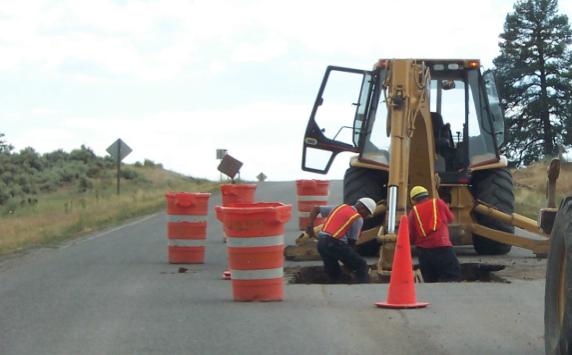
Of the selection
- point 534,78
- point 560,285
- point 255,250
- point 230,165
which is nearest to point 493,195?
point 255,250

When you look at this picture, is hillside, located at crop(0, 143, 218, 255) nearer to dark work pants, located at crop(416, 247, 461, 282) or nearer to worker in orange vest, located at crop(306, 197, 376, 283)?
worker in orange vest, located at crop(306, 197, 376, 283)

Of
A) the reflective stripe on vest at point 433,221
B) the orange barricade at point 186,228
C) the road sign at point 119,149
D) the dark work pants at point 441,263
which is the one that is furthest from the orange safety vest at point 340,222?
the road sign at point 119,149

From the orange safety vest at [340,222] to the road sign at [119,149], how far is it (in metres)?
24.0

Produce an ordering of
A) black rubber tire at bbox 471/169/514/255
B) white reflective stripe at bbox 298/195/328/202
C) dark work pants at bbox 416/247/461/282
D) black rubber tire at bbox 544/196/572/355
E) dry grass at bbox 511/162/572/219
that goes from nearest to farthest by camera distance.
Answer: black rubber tire at bbox 544/196/572/355, dark work pants at bbox 416/247/461/282, black rubber tire at bbox 471/169/514/255, white reflective stripe at bbox 298/195/328/202, dry grass at bbox 511/162/572/219

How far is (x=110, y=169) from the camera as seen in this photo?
60.0m

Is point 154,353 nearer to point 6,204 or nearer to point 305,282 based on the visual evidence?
point 305,282

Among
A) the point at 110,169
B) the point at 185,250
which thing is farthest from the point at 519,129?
the point at 110,169

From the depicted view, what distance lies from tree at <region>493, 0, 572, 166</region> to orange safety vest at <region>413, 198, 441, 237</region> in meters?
16.8

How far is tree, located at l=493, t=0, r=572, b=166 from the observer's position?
34.9 meters

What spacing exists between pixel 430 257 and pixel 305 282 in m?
1.77

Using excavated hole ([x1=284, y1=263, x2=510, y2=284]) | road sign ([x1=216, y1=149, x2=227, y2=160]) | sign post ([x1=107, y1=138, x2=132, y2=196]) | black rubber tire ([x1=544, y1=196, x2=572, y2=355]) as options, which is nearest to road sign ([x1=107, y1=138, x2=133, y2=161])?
sign post ([x1=107, y1=138, x2=132, y2=196])

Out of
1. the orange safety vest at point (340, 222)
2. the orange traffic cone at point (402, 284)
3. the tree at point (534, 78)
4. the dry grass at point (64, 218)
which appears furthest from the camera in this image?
the tree at point (534, 78)

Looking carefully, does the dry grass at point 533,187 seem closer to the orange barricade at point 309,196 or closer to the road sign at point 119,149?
the orange barricade at point 309,196

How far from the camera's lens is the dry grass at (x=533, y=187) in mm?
26000
